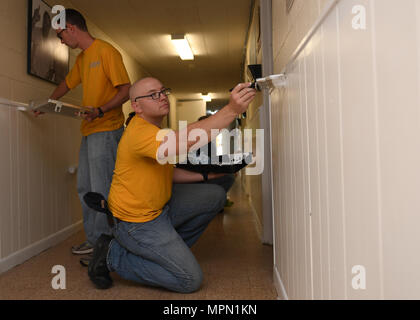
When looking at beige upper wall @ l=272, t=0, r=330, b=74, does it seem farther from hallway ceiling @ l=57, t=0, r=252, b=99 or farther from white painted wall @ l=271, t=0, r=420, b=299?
hallway ceiling @ l=57, t=0, r=252, b=99

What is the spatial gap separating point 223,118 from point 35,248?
1.78m

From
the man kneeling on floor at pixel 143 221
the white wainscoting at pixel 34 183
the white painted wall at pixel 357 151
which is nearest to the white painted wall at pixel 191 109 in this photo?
the white wainscoting at pixel 34 183

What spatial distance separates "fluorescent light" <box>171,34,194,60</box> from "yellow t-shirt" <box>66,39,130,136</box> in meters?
A: 2.42

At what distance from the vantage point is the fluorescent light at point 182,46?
4652 millimetres

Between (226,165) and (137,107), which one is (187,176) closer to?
(226,165)

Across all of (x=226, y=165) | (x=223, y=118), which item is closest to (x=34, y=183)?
(x=226, y=165)

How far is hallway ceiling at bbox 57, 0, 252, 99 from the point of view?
370 cm

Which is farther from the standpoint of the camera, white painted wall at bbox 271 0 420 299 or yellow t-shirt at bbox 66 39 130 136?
yellow t-shirt at bbox 66 39 130 136

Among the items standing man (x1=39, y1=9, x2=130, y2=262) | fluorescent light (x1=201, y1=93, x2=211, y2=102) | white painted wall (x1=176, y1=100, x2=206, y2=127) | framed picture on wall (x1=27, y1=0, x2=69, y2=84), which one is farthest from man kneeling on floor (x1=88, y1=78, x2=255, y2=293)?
white painted wall (x1=176, y1=100, x2=206, y2=127)

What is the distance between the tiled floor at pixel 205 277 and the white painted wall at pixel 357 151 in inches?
24.2

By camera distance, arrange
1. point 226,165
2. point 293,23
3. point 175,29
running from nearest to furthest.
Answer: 1. point 293,23
2. point 226,165
3. point 175,29

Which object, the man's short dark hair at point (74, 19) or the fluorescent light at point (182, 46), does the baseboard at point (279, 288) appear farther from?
the fluorescent light at point (182, 46)

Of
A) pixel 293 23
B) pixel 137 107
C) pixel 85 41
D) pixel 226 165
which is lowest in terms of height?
pixel 226 165

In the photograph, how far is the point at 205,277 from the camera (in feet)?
6.45
